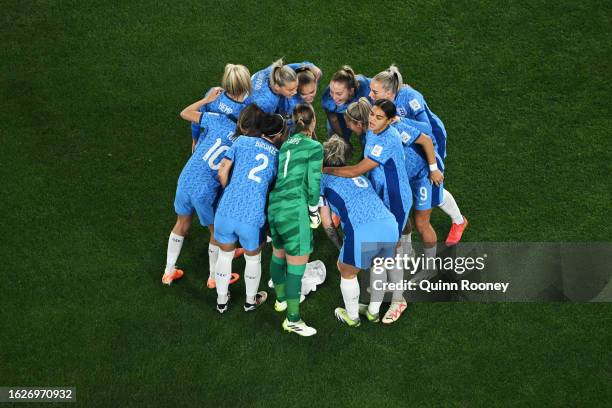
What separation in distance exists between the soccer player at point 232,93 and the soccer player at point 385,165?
1.00 m

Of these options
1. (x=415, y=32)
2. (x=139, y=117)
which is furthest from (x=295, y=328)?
(x=415, y=32)

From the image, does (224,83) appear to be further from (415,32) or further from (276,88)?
(415,32)

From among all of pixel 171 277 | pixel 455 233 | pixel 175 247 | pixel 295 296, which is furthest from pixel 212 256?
pixel 455 233

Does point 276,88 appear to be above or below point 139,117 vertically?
above

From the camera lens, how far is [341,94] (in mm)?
6637

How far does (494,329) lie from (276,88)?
9.34 feet

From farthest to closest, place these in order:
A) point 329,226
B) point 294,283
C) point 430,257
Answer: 1. point 430,257
2. point 329,226
3. point 294,283

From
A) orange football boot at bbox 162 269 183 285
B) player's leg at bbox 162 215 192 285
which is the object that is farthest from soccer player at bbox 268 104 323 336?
orange football boot at bbox 162 269 183 285

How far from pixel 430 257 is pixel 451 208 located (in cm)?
51

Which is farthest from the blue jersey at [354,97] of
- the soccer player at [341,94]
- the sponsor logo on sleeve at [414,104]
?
the sponsor logo on sleeve at [414,104]

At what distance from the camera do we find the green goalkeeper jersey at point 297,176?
19.0ft

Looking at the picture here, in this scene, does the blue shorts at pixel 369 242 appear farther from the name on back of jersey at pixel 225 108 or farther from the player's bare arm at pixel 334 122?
the name on back of jersey at pixel 225 108

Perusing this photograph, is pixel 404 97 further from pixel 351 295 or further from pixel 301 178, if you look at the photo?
pixel 351 295

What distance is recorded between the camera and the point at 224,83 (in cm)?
630
